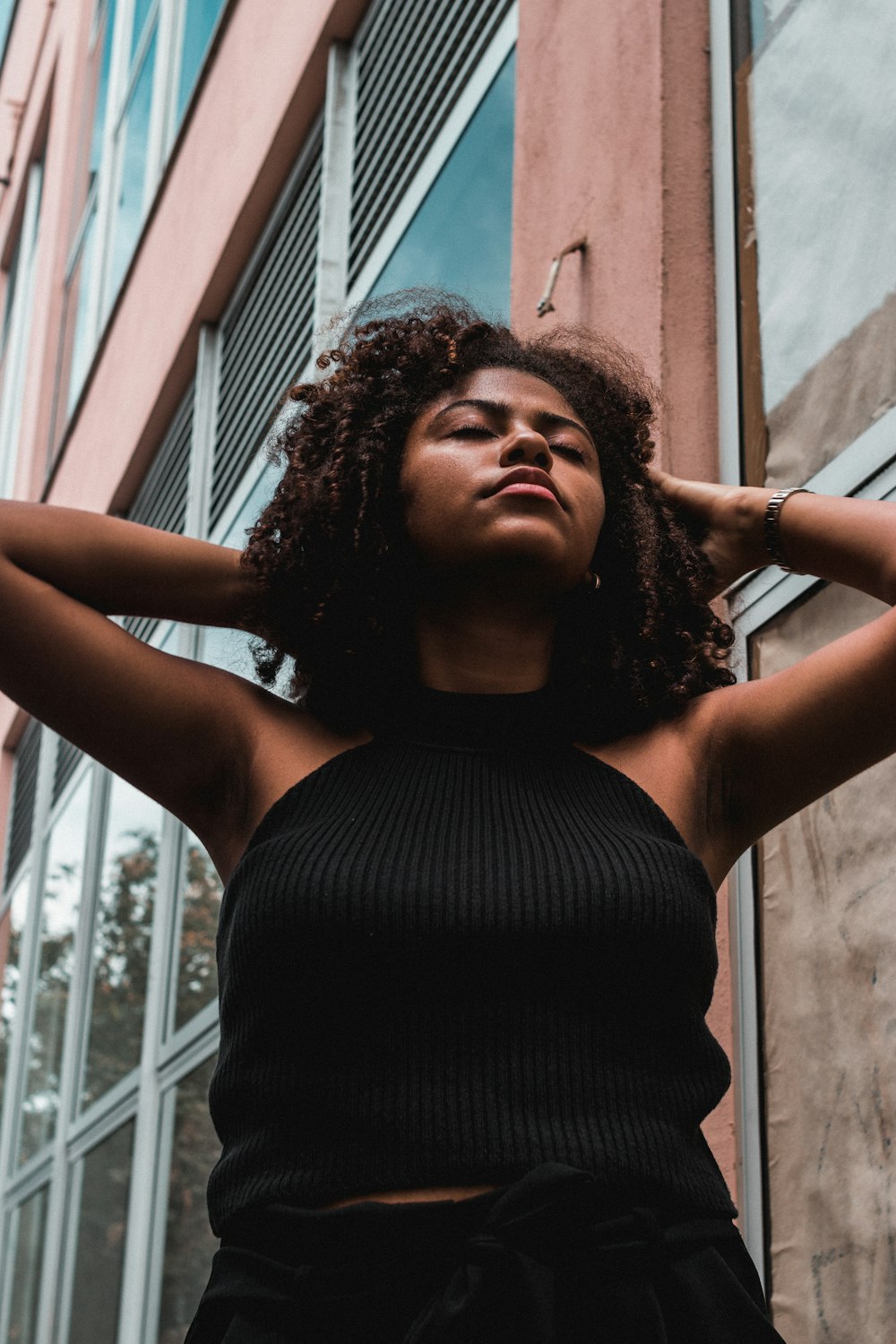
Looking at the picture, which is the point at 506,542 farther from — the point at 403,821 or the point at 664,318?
the point at 664,318

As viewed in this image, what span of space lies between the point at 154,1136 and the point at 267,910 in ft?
15.9

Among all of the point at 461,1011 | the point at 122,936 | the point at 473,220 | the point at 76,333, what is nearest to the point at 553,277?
the point at 473,220

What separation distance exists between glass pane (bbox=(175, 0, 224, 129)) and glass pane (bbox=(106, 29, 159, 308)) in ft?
2.18

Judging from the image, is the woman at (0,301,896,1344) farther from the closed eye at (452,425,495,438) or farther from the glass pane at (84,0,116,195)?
the glass pane at (84,0,116,195)

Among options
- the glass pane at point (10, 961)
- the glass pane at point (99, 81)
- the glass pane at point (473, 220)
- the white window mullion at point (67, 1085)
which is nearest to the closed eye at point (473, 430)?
the glass pane at point (473, 220)

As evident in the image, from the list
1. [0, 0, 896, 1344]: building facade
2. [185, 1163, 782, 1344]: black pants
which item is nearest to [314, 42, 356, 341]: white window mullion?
[0, 0, 896, 1344]: building facade

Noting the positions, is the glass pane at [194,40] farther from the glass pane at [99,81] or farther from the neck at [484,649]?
the neck at [484,649]

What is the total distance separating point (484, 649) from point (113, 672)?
44 cm

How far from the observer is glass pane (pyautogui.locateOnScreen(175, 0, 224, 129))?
8.30 m

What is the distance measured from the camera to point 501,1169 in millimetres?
1624

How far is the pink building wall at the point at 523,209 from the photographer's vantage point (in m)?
3.46

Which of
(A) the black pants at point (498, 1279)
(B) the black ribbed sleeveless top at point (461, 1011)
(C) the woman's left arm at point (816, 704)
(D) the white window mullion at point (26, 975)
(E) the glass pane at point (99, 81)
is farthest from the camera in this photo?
(E) the glass pane at point (99, 81)

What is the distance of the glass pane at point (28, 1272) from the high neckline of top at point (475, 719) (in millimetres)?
6762

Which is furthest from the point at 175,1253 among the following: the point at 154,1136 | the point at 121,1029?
the point at 121,1029
